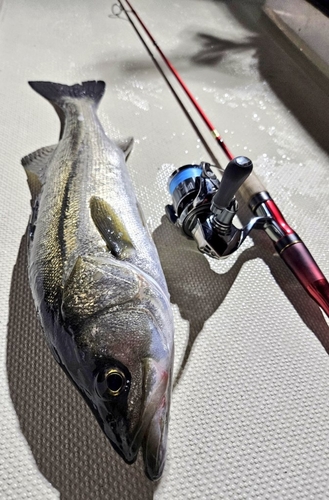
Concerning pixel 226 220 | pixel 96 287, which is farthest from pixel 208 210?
pixel 96 287

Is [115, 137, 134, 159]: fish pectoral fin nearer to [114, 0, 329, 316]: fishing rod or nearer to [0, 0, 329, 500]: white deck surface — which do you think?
[0, 0, 329, 500]: white deck surface

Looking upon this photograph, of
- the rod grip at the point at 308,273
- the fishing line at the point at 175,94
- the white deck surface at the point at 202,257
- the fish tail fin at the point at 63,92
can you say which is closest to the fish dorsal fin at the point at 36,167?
the white deck surface at the point at 202,257

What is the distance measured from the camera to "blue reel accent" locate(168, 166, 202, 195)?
3.55 ft

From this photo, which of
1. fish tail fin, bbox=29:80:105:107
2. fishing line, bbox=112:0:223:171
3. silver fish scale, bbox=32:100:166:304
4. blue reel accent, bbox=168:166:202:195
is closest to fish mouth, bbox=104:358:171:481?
silver fish scale, bbox=32:100:166:304

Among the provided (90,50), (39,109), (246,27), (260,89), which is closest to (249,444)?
(39,109)

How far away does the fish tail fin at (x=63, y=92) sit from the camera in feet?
4.46

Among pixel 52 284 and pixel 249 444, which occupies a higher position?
pixel 52 284

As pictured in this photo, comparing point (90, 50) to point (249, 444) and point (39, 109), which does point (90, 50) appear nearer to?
point (39, 109)

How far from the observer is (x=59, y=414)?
0.84 meters

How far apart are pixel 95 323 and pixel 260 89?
1.48m

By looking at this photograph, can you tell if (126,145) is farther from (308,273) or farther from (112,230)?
(308,273)

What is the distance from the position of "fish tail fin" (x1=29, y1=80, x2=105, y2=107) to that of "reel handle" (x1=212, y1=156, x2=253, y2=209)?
0.71 m

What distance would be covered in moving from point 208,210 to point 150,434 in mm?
553

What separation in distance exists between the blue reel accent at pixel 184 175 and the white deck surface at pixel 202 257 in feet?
0.46
